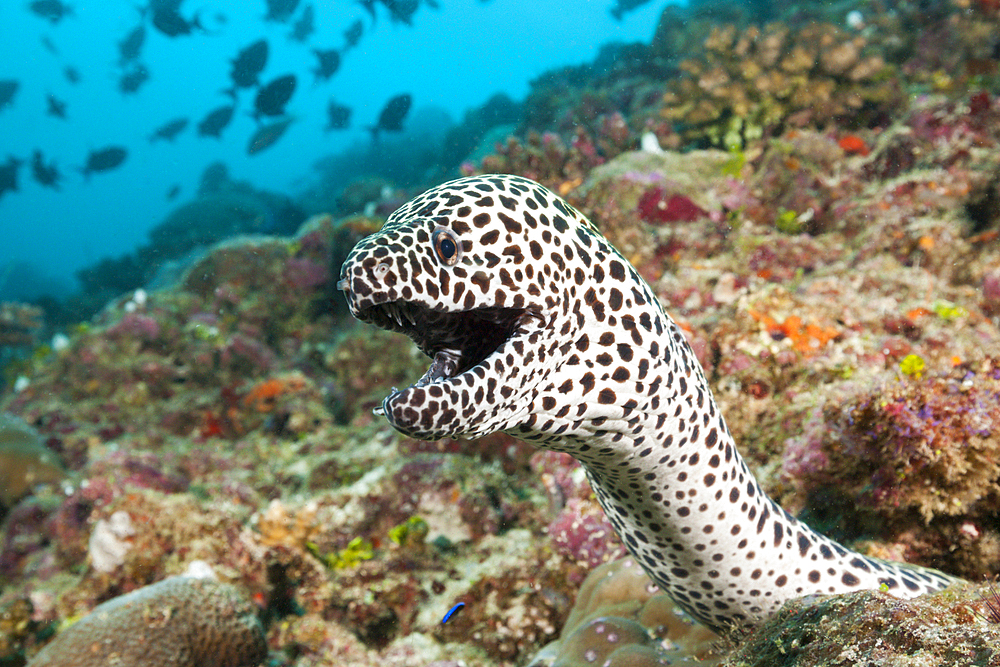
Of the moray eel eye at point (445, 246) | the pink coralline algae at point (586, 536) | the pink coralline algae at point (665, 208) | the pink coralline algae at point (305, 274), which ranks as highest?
the pink coralline algae at point (305, 274)

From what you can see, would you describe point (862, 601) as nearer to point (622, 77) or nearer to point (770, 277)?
point (770, 277)

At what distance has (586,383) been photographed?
198 centimetres

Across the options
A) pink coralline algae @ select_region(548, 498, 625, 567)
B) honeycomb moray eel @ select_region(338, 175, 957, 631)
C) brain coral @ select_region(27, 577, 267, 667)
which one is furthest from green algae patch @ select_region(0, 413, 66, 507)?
honeycomb moray eel @ select_region(338, 175, 957, 631)

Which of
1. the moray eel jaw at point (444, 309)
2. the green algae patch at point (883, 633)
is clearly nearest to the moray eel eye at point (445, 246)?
the moray eel jaw at point (444, 309)

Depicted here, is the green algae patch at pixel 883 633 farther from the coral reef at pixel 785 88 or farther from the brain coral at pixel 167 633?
the coral reef at pixel 785 88

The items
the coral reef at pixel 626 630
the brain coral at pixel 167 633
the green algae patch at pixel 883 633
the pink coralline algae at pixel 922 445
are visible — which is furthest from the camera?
the brain coral at pixel 167 633

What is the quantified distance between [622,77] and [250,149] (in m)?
10.6

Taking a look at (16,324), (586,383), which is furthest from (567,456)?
(16,324)

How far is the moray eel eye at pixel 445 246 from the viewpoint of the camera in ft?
5.79

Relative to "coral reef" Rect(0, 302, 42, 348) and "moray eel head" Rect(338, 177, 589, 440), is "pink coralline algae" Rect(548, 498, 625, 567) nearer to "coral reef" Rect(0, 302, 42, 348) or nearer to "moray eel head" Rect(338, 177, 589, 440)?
"moray eel head" Rect(338, 177, 589, 440)

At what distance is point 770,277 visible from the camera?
5.83 meters

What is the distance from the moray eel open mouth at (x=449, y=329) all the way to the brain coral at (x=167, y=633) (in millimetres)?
3511

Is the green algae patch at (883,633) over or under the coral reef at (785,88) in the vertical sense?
under

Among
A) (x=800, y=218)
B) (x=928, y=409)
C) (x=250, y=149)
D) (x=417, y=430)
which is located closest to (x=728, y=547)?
(x=928, y=409)
